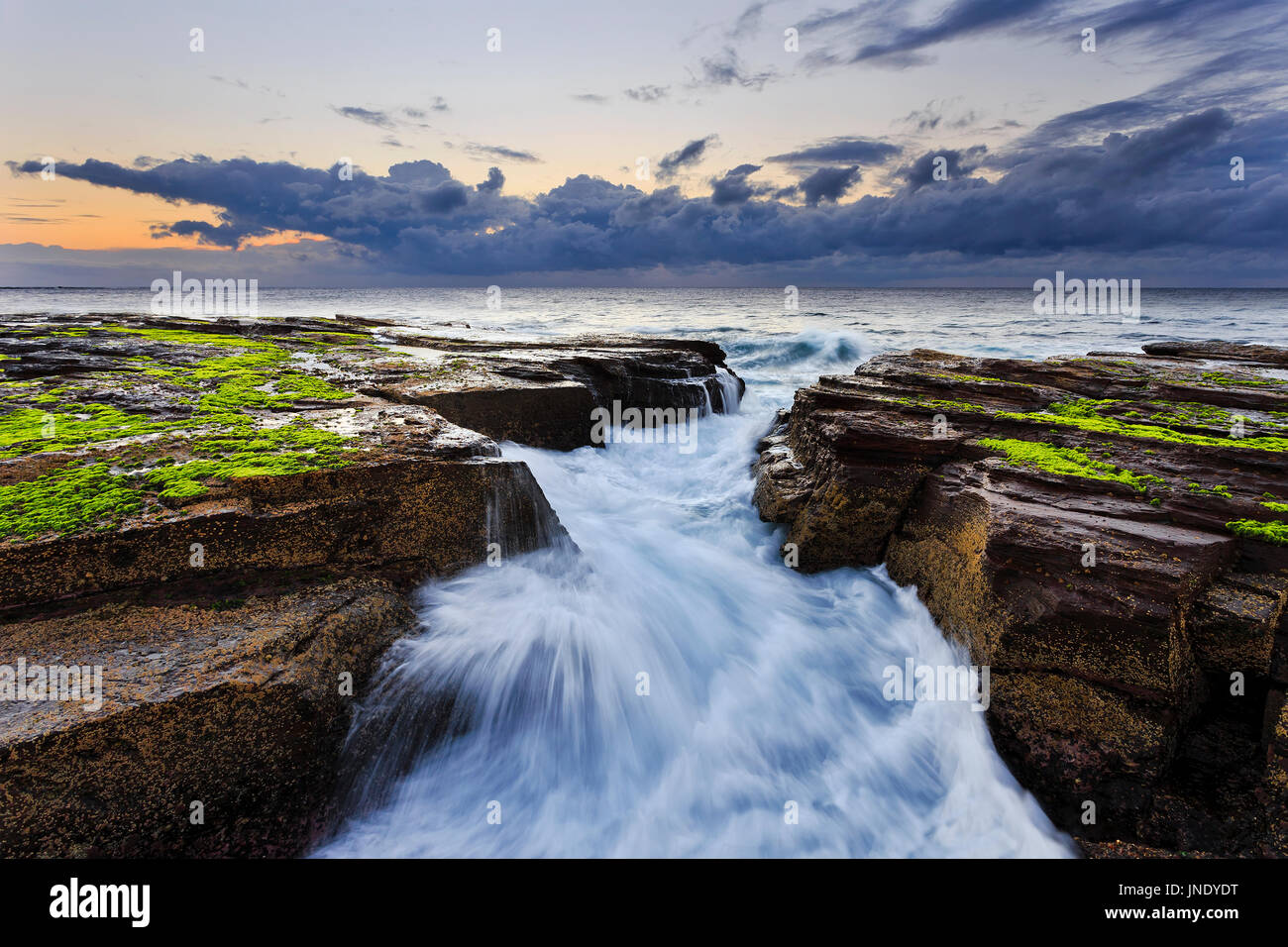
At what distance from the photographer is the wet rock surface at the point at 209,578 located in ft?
10.4

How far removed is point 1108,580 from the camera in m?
4.28

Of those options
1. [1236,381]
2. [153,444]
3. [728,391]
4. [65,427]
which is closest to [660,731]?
[153,444]

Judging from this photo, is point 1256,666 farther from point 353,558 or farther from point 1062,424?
point 353,558

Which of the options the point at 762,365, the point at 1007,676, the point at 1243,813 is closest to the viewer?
the point at 1243,813

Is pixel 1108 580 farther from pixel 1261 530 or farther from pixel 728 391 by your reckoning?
pixel 728 391

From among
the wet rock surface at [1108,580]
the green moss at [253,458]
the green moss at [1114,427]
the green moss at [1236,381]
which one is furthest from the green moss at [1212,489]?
the green moss at [253,458]

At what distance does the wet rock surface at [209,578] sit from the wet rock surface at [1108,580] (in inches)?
154

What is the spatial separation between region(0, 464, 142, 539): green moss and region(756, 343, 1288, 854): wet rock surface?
21.4 feet

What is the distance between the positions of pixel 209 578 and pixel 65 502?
114cm

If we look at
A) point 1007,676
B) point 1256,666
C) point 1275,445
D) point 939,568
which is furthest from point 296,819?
point 1275,445

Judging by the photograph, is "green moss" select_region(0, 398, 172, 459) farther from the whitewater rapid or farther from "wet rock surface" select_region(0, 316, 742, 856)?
the whitewater rapid

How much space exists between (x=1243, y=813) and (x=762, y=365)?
75.6 ft
